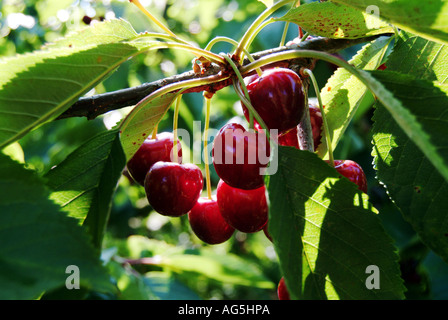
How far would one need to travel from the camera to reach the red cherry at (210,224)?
1.25 metres

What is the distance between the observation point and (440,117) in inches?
31.3

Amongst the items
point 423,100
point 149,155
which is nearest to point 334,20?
point 423,100

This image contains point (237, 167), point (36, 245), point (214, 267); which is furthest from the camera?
point (214, 267)

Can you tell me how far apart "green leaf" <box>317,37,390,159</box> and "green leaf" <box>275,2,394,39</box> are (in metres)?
0.14

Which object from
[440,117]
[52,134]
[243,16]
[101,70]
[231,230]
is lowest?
[231,230]

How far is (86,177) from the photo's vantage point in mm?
1004

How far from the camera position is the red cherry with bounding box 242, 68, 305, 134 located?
100 cm

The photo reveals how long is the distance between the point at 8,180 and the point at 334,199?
619 mm

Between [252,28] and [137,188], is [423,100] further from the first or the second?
[137,188]

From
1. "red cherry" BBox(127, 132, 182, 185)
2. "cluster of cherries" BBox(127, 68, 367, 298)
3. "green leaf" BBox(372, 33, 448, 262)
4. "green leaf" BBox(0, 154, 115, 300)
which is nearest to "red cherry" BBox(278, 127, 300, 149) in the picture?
"cluster of cherries" BBox(127, 68, 367, 298)

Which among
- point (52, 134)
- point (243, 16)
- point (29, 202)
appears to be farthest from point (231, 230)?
point (52, 134)

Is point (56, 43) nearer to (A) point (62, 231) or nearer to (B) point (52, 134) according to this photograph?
(A) point (62, 231)

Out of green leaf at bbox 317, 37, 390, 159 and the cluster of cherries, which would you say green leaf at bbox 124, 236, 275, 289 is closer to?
the cluster of cherries

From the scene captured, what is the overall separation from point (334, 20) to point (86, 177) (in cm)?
70
